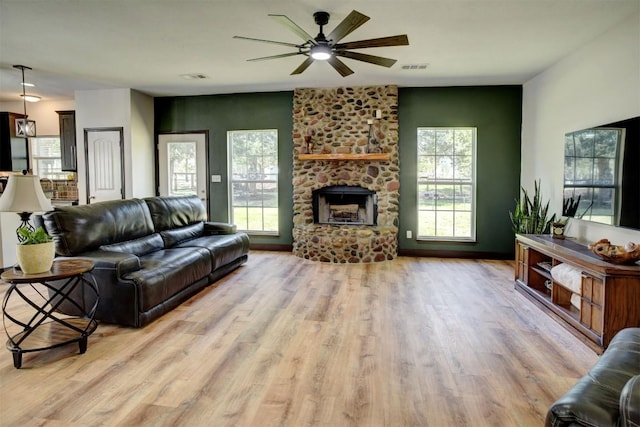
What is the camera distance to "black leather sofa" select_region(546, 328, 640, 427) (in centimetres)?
118

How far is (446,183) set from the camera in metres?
6.08

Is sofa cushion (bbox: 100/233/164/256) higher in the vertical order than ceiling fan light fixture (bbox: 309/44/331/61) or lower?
lower

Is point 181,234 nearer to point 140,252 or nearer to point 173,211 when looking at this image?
point 173,211

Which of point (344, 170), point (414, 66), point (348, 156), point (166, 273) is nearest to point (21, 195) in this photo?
point (166, 273)

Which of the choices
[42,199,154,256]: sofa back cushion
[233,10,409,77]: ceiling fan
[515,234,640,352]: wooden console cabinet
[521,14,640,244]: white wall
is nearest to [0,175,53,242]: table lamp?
[42,199,154,256]: sofa back cushion

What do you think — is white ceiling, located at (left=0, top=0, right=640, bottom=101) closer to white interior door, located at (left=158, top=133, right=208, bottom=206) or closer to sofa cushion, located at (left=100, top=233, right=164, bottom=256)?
white interior door, located at (left=158, top=133, right=208, bottom=206)

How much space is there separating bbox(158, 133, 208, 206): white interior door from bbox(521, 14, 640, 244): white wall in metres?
5.43

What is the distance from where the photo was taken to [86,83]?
5902 mm

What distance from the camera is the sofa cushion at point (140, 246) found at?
3.67 m

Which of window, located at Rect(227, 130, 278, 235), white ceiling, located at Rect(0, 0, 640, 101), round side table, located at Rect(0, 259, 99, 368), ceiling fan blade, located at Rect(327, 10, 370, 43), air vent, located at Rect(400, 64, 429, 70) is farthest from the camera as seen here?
window, located at Rect(227, 130, 278, 235)

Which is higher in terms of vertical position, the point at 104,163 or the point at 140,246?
the point at 104,163

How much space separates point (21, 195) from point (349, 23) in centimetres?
296

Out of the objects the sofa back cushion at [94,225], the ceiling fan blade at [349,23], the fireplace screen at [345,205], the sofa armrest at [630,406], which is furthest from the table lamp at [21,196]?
the fireplace screen at [345,205]

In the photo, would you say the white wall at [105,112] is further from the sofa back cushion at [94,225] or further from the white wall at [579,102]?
the white wall at [579,102]
